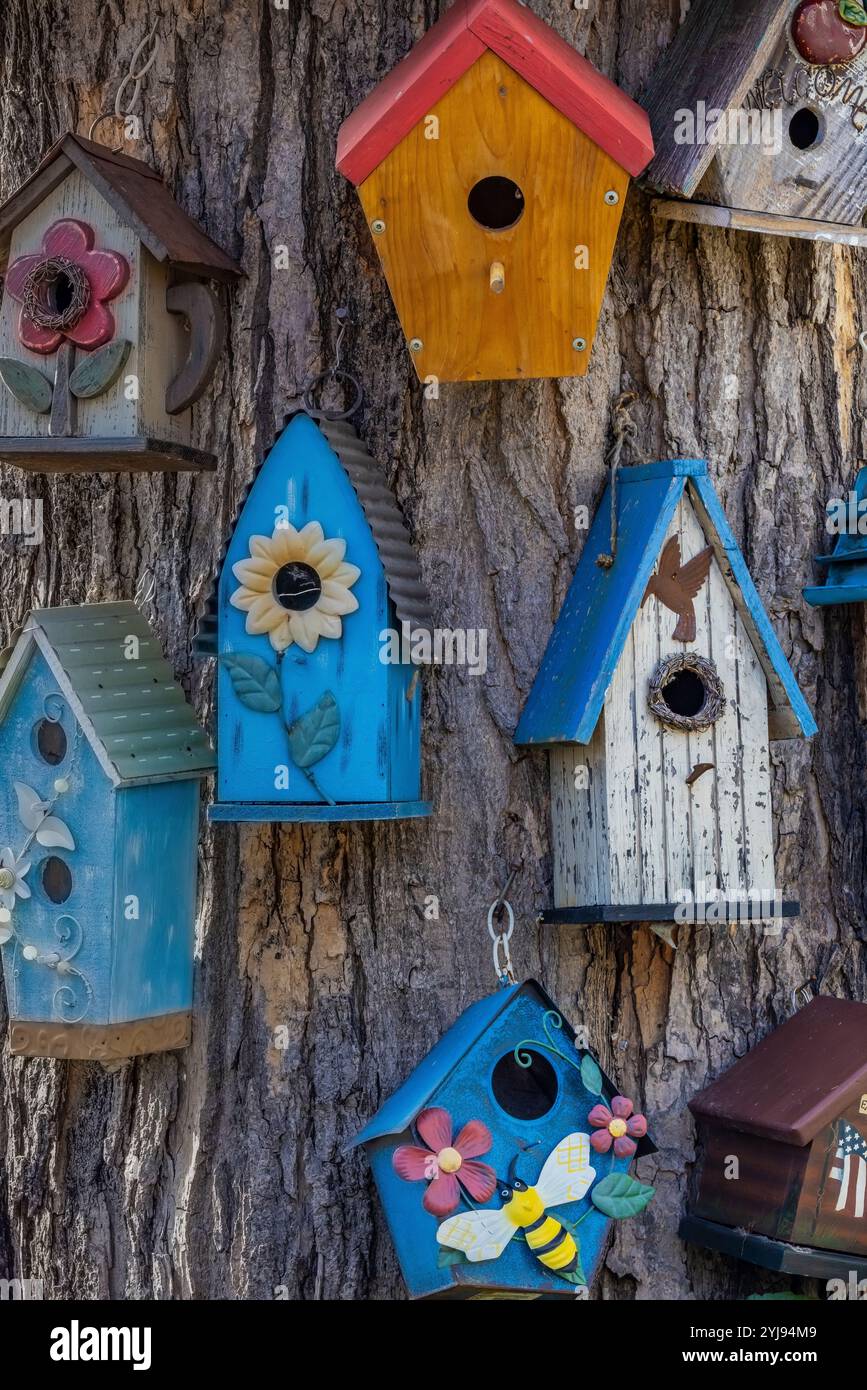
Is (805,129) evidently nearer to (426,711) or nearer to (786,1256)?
(426,711)

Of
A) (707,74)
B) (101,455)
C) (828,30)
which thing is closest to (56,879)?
(101,455)

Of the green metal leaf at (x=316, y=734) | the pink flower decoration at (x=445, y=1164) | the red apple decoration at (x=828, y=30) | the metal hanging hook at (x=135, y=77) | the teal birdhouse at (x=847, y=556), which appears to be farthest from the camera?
the metal hanging hook at (x=135, y=77)

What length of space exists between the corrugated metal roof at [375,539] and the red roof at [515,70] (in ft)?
1.42

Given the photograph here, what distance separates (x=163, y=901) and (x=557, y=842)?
0.70 meters

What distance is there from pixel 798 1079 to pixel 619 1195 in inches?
16.7

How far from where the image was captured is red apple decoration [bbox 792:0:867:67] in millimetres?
2801

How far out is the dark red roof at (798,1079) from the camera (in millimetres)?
2686

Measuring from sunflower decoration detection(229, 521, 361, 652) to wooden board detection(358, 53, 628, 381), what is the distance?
14.6 inches

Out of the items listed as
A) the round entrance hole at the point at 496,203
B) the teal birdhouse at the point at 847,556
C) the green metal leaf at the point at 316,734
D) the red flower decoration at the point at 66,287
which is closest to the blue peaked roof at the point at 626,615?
the teal birdhouse at the point at 847,556

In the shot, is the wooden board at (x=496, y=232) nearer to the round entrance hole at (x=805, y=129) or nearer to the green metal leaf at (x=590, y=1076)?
the round entrance hole at (x=805, y=129)

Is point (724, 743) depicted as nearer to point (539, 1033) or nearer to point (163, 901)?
point (539, 1033)

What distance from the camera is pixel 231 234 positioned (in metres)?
2.98

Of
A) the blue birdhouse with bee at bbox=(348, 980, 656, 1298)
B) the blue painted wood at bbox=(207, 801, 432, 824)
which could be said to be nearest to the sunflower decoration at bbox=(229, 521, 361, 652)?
the blue painted wood at bbox=(207, 801, 432, 824)
